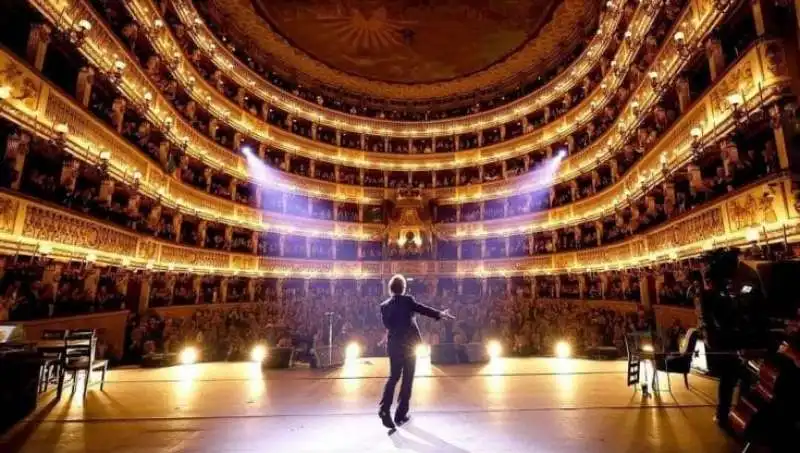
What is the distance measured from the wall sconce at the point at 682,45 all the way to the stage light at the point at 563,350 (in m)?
9.98

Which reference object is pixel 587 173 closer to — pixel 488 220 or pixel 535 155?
pixel 535 155

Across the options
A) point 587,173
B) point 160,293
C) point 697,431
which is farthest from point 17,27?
point 587,173

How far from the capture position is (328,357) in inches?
425

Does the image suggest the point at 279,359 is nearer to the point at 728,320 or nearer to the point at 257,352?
the point at 257,352

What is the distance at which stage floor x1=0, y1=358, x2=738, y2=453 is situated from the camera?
467 centimetres

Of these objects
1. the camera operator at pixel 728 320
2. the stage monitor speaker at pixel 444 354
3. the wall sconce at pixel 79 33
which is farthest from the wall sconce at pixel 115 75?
the camera operator at pixel 728 320

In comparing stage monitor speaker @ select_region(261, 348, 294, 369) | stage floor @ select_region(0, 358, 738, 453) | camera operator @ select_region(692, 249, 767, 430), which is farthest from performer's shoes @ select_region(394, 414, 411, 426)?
stage monitor speaker @ select_region(261, 348, 294, 369)

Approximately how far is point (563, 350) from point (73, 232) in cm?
1593

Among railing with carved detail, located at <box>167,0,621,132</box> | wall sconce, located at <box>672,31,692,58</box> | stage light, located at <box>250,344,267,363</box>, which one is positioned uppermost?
railing with carved detail, located at <box>167,0,621,132</box>

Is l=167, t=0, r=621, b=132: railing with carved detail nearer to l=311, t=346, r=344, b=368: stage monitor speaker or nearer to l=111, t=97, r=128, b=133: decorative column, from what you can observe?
l=111, t=97, r=128, b=133: decorative column

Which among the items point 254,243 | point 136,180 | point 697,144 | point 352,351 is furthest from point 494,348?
point 254,243

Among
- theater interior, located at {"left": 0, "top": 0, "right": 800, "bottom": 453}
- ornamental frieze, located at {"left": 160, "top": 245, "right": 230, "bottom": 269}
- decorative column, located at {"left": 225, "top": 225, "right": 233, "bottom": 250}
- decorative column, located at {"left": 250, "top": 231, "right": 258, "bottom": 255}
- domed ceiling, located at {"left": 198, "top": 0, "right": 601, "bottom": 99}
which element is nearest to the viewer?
theater interior, located at {"left": 0, "top": 0, "right": 800, "bottom": 453}

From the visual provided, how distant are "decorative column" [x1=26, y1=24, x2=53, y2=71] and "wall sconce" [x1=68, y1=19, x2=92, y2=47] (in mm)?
523

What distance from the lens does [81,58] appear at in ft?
36.9
